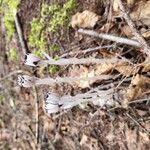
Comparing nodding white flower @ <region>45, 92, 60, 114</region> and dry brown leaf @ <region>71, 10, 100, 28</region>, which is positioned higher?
dry brown leaf @ <region>71, 10, 100, 28</region>

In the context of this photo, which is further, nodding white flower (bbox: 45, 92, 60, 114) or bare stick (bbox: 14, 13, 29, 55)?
bare stick (bbox: 14, 13, 29, 55)

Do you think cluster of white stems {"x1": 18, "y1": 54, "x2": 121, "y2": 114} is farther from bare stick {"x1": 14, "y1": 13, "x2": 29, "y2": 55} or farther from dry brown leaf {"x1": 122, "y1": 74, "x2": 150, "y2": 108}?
bare stick {"x1": 14, "y1": 13, "x2": 29, "y2": 55}

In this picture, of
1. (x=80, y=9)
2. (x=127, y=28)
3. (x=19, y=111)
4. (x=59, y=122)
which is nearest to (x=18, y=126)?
(x=19, y=111)

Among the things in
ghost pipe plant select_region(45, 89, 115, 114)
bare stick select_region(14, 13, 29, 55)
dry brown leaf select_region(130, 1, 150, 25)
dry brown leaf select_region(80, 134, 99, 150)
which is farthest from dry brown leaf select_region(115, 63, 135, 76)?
bare stick select_region(14, 13, 29, 55)

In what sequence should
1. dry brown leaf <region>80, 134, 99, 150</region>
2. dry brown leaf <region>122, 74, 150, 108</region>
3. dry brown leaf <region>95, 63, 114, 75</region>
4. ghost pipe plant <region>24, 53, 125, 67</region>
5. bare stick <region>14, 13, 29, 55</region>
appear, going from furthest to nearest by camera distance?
bare stick <region>14, 13, 29, 55</region> → dry brown leaf <region>80, 134, 99, 150</region> → dry brown leaf <region>95, 63, 114, 75</region> → dry brown leaf <region>122, 74, 150, 108</region> → ghost pipe plant <region>24, 53, 125, 67</region>

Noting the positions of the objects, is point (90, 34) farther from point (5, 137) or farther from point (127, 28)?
point (5, 137)

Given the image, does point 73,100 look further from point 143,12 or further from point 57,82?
point 143,12

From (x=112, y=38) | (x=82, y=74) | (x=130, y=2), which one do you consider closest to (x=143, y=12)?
(x=130, y=2)
